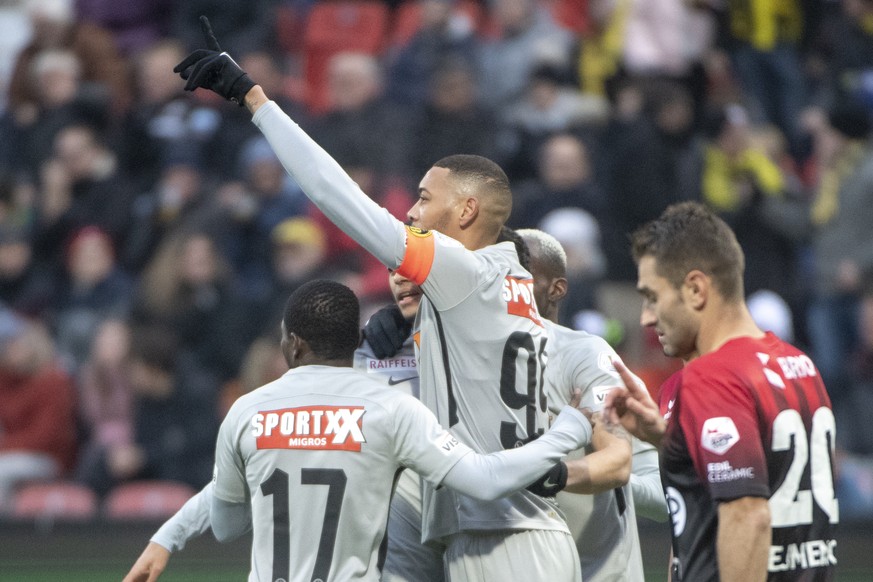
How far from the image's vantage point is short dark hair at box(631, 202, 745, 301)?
4.13 m

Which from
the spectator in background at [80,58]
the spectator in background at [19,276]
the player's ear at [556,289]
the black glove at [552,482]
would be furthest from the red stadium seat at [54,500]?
the black glove at [552,482]

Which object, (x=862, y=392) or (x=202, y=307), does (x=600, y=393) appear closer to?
(x=862, y=392)

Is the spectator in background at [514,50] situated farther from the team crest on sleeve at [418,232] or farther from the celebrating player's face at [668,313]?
the celebrating player's face at [668,313]

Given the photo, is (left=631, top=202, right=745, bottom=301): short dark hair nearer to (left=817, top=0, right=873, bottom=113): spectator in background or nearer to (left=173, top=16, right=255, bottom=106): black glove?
(left=173, top=16, right=255, bottom=106): black glove

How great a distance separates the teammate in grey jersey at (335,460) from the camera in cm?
433

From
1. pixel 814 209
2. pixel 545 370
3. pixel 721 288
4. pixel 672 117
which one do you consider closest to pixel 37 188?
pixel 672 117

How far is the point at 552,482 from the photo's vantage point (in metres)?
4.45

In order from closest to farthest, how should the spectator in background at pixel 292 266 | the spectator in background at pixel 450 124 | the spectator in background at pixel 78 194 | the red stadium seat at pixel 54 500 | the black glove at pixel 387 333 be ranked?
the black glove at pixel 387 333
the red stadium seat at pixel 54 500
the spectator in background at pixel 292 266
the spectator in background at pixel 450 124
the spectator in background at pixel 78 194

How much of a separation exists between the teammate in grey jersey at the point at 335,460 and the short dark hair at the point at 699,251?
0.66m

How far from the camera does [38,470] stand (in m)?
10.4

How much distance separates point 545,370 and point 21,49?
9.48m

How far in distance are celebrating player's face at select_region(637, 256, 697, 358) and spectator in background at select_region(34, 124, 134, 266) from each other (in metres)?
8.16

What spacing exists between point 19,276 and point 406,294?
736cm

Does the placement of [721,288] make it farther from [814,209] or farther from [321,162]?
[814,209]
